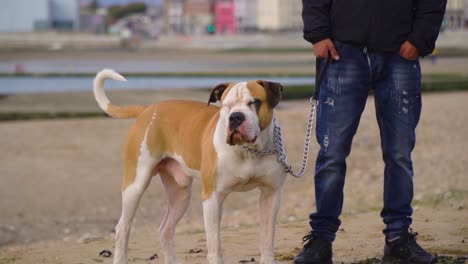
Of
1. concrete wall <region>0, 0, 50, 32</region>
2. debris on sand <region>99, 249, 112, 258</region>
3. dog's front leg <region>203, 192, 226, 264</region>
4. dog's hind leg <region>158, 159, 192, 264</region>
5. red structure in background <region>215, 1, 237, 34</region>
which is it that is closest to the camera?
dog's front leg <region>203, 192, 226, 264</region>

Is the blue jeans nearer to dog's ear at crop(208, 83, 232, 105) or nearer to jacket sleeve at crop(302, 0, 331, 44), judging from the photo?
jacket sleeve at crop(302, 0, 331, 44)

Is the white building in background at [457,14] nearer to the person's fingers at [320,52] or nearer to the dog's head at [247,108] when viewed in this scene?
the person's fingers at [320,52]

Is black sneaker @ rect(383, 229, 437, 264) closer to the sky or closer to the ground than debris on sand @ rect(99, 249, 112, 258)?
closer to the sky

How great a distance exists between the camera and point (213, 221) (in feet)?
24.3

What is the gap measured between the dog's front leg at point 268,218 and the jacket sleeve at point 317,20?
1126 mm

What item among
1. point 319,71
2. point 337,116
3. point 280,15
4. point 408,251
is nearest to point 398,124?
point 337,116

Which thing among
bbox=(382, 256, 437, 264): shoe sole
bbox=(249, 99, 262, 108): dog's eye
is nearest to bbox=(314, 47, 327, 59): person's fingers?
bbox=(249, 99, 262, 108): dog's eye

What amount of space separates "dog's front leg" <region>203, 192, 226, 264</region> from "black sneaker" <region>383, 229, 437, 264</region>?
4.24ft

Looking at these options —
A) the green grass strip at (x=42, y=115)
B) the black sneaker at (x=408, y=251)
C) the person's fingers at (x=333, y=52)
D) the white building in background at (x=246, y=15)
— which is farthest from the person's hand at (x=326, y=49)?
the white building in background at (x=246, y=15)

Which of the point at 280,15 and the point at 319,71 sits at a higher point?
the point at 319,71

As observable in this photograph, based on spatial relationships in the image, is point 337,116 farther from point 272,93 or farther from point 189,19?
point 189,19

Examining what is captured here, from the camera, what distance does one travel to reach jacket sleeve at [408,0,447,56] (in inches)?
305

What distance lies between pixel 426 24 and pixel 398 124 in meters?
0.70

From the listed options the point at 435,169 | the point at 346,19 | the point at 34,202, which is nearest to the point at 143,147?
the point at 346,19
